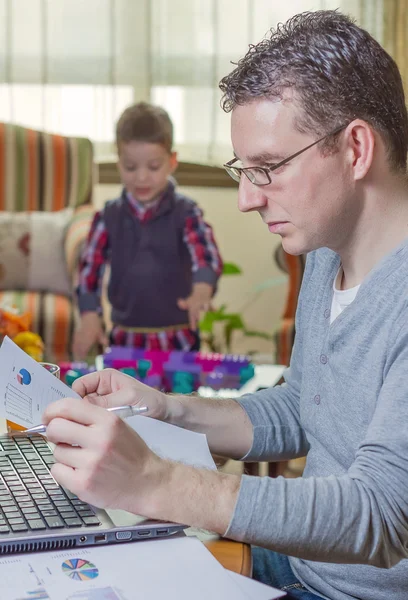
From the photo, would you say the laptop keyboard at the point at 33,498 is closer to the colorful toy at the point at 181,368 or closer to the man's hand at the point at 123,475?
the man's hand at the point at 123,475

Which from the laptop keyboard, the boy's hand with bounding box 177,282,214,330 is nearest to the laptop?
the laptop keyboard

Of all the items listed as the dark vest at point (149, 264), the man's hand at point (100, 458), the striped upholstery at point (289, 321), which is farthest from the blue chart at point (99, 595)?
the striped upholstery at point (289, 321)

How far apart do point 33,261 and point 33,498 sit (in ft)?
10.2

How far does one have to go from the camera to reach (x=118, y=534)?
0.91m

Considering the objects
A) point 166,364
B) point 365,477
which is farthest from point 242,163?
point 166,364

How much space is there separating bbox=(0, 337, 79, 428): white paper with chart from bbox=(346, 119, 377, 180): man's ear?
472 mm

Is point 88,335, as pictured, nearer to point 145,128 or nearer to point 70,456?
point 145,128

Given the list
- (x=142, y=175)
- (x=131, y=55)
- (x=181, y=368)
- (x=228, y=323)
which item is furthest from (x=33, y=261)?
(x=181, y=368)

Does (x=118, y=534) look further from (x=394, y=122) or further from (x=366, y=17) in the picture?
(x=366, y=17)

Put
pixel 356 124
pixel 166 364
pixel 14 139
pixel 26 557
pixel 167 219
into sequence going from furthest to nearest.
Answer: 1. pixel 14 139
2. pixel 167 219
3. pixel 166 364
4. pixel 356 124
5. pixel 26 557

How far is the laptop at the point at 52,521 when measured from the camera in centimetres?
88

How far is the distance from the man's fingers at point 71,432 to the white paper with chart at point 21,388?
0.17m

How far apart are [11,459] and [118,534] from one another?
260 millimetres

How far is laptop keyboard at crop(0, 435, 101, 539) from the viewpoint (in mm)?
904
